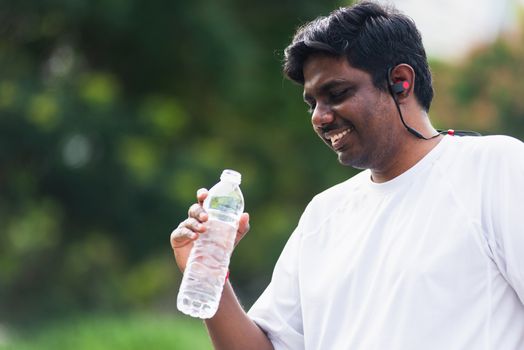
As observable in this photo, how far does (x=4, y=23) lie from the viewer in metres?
15.8

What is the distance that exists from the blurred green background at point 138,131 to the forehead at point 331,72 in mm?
9822

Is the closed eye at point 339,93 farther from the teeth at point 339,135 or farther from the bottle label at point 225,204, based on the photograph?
the bottle label at point 225,204

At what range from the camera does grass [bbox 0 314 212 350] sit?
31.1ft

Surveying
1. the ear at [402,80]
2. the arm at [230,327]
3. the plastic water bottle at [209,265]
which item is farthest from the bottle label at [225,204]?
the ear at [402,80]

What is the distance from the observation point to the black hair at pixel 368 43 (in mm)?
3164

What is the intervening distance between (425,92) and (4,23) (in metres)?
13.4

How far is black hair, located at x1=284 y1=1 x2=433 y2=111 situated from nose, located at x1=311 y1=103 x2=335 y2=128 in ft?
0.50

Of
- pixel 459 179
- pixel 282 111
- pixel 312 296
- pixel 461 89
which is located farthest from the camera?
pixel 282 111

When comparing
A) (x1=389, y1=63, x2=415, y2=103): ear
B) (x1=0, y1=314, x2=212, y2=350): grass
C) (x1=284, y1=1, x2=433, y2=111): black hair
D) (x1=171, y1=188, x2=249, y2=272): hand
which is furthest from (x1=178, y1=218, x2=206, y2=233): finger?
(x1=0, y1=314, x2=212, y2=350): grass

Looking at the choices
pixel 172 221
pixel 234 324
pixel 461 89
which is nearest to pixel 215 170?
pixel 172 221

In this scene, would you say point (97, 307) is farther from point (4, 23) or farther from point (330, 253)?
point (330, 253)

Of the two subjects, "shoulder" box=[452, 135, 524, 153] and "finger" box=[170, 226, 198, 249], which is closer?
"shoulder" box=[452, 135, 524, 153]

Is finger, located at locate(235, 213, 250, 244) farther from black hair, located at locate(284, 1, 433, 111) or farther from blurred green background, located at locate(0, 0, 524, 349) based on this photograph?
blurred green background, located at locate(0, 0, 524, 349)

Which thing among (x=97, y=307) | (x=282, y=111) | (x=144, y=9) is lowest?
(x=97, y=307)
